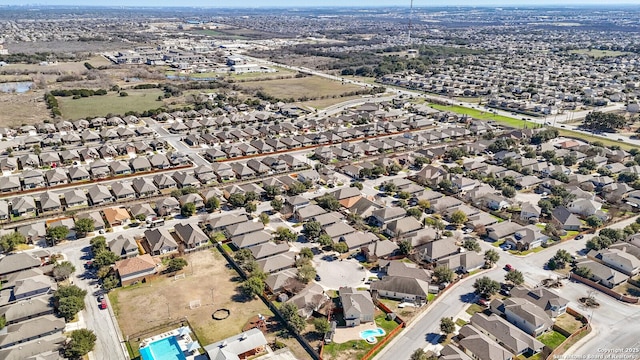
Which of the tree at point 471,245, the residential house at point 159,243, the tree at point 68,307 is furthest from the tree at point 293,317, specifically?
the tree at point 471,245

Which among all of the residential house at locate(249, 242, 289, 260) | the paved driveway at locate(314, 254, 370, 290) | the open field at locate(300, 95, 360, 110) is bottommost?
the paved driveway at locate(314, 254, 370, 290)

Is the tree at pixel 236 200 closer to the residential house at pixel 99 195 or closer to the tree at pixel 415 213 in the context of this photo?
the residential house at pixel 99 195

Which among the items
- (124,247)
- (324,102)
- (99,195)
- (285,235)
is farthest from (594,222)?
(324,102)

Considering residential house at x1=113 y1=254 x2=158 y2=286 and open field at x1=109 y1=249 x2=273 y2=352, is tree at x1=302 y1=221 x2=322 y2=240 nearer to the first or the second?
open field at x1=109 y1=249 x2=273 y2=352

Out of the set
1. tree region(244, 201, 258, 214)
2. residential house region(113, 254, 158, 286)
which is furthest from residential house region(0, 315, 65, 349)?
tree region(244, 201, 258, 214)

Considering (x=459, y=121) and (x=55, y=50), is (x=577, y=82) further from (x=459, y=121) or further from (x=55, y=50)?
(x=55, y=50)

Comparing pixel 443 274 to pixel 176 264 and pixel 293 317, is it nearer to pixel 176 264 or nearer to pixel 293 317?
pixel 293 317
